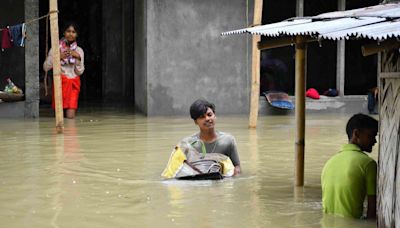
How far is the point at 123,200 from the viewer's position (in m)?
6.65

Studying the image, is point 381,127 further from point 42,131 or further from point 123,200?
point 42,131

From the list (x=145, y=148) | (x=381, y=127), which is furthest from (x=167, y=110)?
(x=381, y=127)

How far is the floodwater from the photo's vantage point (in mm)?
5973

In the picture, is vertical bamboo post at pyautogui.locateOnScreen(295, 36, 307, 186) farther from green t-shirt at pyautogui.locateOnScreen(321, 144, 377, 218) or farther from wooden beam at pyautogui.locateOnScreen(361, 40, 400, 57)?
wooden beam at pyautogui.locateOnScreen(361, 40, 400, 57)

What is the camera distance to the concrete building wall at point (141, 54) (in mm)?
15078

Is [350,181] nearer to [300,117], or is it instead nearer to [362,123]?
[362,123]

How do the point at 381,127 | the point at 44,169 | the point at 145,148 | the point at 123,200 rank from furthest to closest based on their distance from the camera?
1. the point at 145,148
2. the point at 44,169
3. the point at 123,200
4. the point at 381,127

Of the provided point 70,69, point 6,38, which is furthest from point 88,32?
point 6,38

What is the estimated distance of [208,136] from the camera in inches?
302

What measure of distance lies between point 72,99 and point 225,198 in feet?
26.1

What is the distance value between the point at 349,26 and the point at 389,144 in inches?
35.2

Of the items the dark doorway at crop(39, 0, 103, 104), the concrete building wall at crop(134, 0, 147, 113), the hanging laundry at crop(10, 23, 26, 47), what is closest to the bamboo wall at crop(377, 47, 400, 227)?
the hanging laundry at crop(10, 23, 26, 47)

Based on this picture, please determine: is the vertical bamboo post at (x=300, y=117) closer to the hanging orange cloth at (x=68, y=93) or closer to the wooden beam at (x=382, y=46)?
the wooden beam at (x=382, y=46)

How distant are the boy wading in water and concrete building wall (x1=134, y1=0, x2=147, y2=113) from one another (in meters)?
7.46
